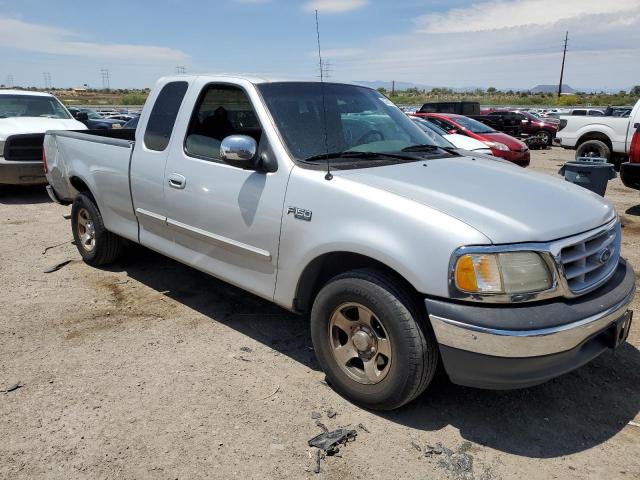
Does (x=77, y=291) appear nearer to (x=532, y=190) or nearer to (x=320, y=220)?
(x=320, y=220)

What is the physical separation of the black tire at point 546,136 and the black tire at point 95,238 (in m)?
20.2

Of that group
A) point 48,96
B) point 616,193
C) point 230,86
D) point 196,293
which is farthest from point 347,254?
point 48,96

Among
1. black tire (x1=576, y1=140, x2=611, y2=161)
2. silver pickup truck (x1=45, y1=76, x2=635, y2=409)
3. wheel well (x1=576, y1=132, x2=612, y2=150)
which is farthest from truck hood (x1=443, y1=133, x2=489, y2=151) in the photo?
silver pickup truck (x1=45, y1=76, x2=635, y2=409)

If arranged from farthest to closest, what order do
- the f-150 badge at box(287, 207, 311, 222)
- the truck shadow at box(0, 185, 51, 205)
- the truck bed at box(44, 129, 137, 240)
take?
the truck shadow at box(0, 185, 51, 205)
the truck bed at box(44, 129, 137, 240)
the f-150 badge at box(287, 207, 311, 222)

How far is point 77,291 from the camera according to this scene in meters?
5.08

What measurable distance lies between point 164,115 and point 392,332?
270cm

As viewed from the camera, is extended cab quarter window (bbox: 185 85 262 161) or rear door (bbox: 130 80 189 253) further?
rear door (bbox: 130 80 189 253)

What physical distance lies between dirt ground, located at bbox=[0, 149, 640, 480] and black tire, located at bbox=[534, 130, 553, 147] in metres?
19.8

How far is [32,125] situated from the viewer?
9.70 m

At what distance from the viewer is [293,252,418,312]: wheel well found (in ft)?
9.73

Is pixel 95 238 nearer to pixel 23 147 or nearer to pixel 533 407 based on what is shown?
pixel 533 407

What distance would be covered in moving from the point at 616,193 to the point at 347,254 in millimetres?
9415

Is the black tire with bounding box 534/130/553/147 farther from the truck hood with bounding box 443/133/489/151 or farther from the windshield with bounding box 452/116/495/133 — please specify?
the truck hood with bounding box 443/133/489/151

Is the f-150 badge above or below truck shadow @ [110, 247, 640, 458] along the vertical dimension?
above
